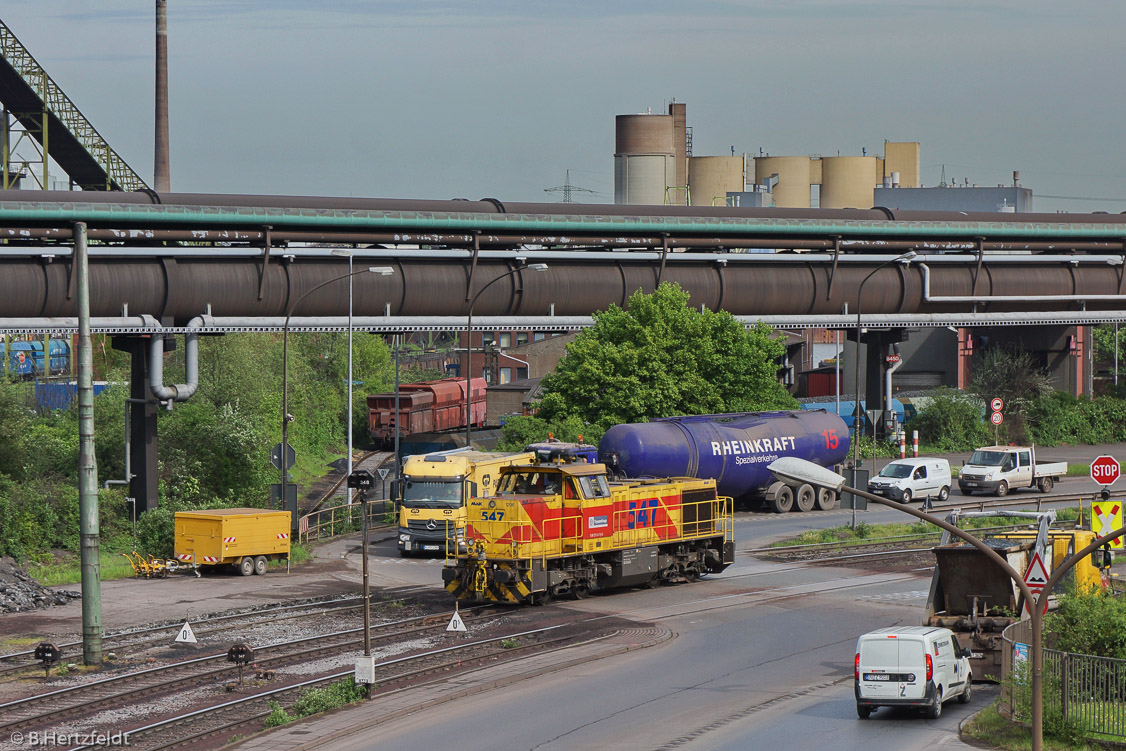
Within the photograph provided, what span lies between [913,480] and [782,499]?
18.2ft

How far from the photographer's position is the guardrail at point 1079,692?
62.5 feet

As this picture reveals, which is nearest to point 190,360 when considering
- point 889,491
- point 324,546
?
point 324,546

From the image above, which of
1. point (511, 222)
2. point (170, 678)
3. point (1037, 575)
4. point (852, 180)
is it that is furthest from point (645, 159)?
point (170, 678)

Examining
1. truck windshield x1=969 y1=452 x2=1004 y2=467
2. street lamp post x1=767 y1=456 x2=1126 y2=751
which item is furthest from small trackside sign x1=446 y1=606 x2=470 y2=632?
truck windshield x1=969 y1=452 x2=1004 y2=467

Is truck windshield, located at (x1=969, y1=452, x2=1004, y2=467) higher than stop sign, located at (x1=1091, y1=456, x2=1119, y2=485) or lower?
lower

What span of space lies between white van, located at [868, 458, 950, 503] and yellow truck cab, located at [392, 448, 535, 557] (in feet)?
62.5

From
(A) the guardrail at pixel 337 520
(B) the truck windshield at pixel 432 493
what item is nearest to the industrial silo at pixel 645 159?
(A) the guardrail at pixel 337 520

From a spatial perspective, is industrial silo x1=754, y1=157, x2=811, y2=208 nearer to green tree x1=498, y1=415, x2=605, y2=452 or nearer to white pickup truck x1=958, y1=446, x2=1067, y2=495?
white pickup truck x1=958, y1=446, x2=1067, y2=495

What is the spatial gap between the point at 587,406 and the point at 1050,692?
35.1 m

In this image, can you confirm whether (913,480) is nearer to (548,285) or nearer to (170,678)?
(548,285)

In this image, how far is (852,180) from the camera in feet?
434

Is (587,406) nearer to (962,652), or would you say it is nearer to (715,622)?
(715,622)

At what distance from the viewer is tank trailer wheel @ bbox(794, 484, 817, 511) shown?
5309cm

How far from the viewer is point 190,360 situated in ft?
156
